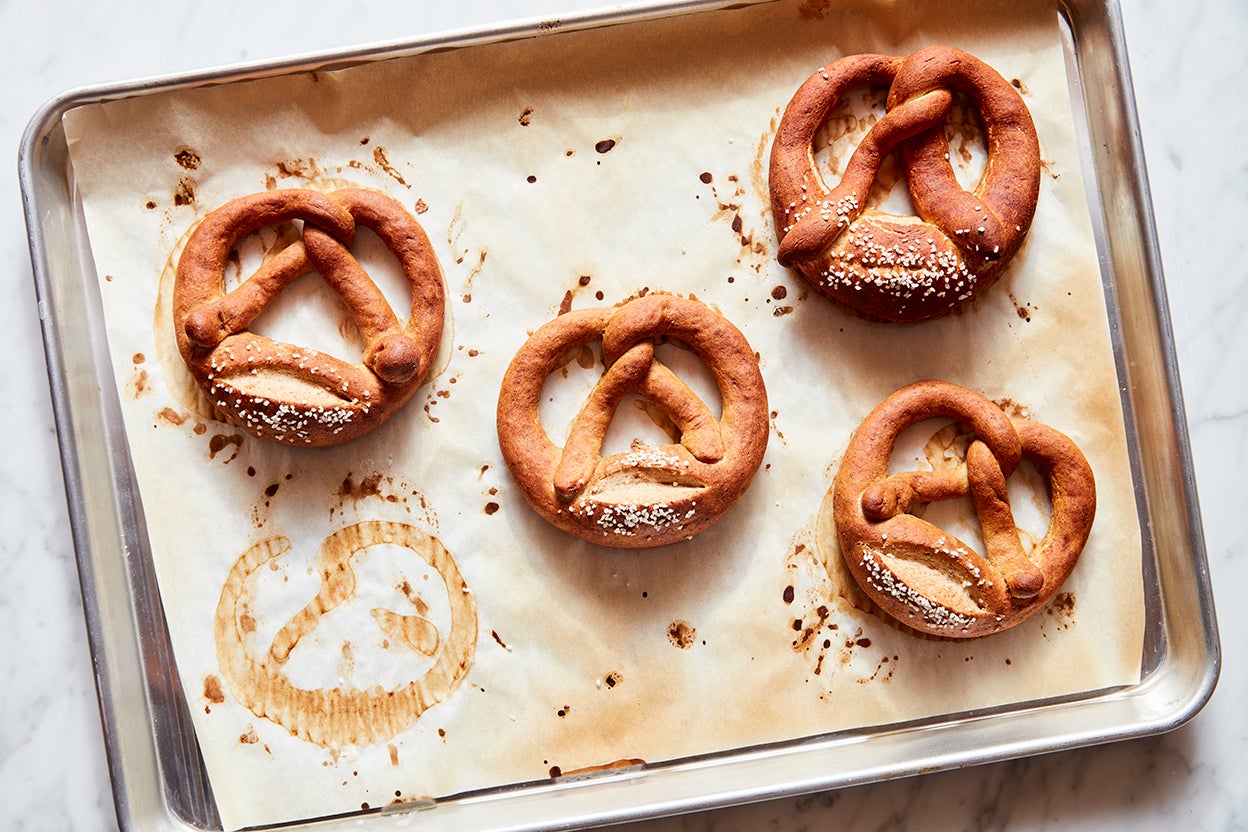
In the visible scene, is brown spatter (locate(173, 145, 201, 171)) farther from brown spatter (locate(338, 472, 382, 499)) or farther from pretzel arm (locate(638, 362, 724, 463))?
pretzel arm (locate(638, 362, 724, 463))

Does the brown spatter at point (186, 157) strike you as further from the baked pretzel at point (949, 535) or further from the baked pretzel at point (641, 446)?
the baked pretzel at point (949, 535)

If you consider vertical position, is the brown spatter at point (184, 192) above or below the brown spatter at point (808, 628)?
above

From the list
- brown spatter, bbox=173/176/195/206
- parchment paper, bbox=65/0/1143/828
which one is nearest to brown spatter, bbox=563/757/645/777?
parchment paper, bbox=65/0/1143/828

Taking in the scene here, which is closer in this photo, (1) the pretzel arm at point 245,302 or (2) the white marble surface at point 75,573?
(1) the pretzel arm at point 245,302

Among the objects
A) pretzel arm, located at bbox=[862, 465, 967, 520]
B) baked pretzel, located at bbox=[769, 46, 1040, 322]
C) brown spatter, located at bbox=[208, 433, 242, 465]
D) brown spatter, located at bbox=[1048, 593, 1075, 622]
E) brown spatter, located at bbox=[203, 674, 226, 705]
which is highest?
baked pretzel, located at bbox=[769, 46, 1040, 322]

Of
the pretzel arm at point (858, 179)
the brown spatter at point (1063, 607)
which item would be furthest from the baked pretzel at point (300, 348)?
the brown spatter at point (1063, 607)
